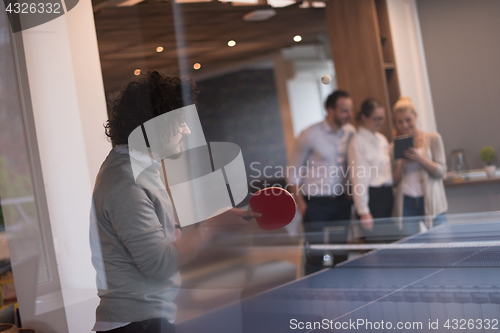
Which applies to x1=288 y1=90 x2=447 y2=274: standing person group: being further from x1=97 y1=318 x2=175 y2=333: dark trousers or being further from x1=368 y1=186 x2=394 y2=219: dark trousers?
x1=97 y1=318 x2=175 y2=333: dark trousers

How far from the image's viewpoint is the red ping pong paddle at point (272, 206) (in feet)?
2.82

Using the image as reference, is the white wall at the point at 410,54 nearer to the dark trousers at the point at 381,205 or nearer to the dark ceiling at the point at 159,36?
the dark trousers at the point at 381,205

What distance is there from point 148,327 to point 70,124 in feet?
1.59

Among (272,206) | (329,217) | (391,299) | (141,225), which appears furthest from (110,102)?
(329,217)

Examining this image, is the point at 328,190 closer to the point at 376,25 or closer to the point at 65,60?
the point at 376,25

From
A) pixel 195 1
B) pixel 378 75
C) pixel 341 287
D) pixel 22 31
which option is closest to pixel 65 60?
pixel 22 31

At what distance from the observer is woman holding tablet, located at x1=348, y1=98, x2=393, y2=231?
232 centimetres

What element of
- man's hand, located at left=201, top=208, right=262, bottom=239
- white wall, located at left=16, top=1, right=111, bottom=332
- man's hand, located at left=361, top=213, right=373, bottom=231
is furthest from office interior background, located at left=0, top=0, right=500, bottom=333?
man's hand, located at left=361, top=213, right=373, bottom=231

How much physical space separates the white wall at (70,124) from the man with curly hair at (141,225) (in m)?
0.08

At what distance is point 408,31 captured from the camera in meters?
2.54

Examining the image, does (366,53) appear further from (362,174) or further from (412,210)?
(412,210)

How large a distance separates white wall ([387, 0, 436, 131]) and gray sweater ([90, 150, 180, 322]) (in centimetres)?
199

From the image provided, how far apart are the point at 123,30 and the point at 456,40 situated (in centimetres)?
195

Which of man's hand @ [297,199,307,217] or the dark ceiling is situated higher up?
the dark ceiling
